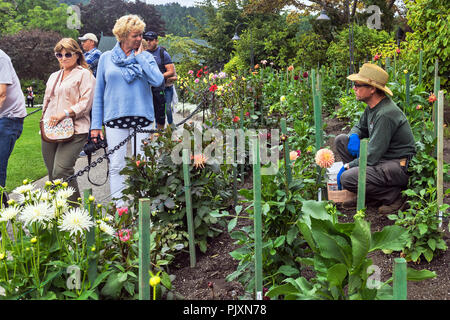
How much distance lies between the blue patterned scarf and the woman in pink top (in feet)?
1.10

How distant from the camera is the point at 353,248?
149 centimetres

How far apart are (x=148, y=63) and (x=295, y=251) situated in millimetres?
2192

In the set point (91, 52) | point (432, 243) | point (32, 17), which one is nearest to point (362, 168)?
point (432, 243)

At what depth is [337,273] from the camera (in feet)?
4.83

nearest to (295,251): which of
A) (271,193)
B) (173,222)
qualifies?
(271,193)

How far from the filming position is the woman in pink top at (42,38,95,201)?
3691 millimetres

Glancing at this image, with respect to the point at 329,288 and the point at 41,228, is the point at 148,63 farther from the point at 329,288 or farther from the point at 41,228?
the point at 329,288

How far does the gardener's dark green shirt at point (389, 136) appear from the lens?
324 centimetres

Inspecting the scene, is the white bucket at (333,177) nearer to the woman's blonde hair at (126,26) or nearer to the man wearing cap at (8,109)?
the woman's blonde hair at (126,26)

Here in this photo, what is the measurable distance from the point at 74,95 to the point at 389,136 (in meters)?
2.55

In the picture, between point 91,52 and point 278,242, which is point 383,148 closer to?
point 278,242

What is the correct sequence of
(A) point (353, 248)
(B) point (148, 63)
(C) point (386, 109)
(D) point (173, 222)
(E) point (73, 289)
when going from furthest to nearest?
(B) point (148, 63) → (C) point (386, 109) → (D) point (173, 222) → (E) point (73, 289) → (A) point (353, 248)

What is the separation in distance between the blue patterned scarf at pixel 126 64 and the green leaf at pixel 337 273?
268 centimetres


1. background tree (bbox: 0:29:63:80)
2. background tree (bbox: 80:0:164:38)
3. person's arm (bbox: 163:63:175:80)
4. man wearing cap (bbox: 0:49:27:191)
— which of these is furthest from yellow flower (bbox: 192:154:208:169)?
background tree (bbox: 80:0:164:38)
